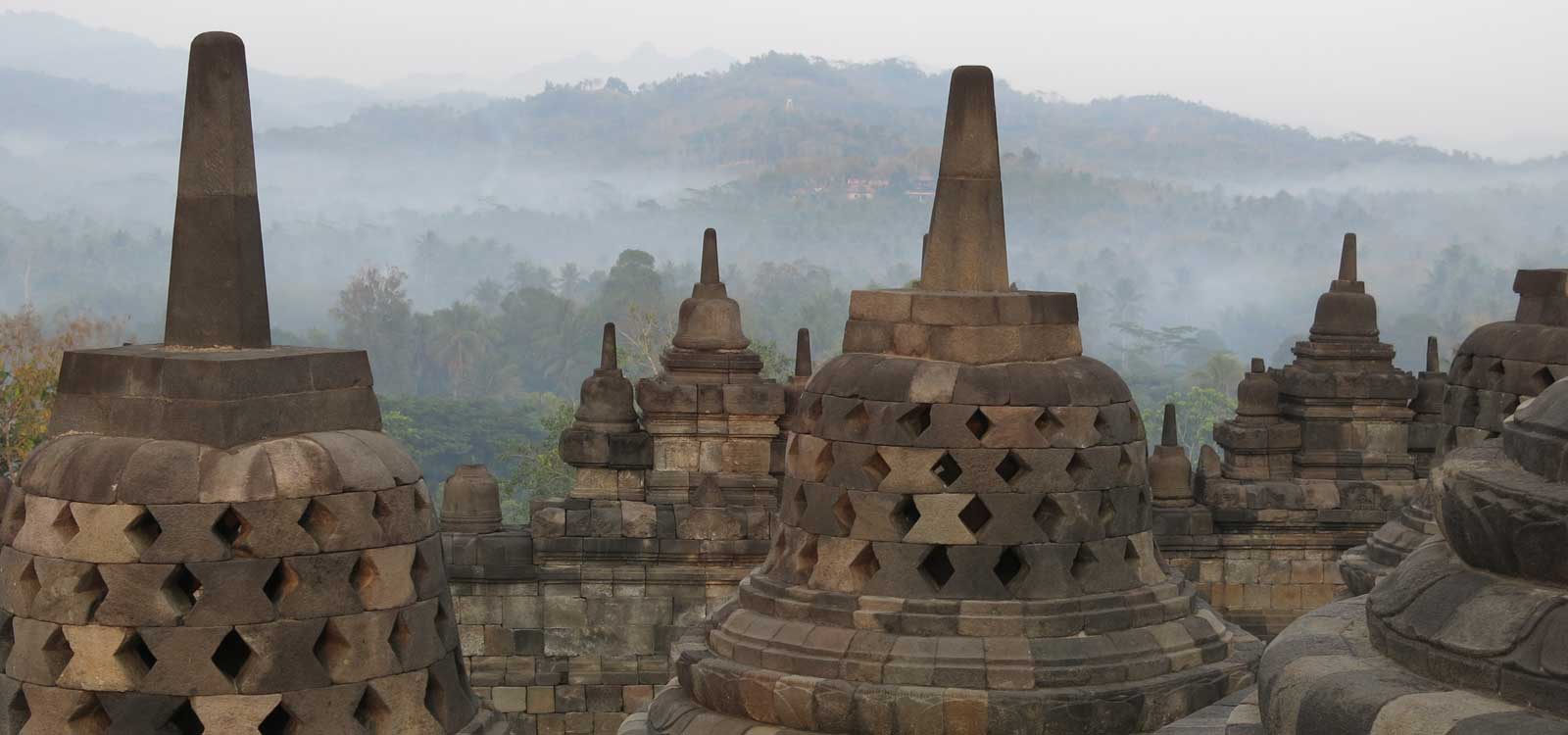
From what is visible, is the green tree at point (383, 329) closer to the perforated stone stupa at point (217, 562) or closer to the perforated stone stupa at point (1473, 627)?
the perforated stone stupa at point (217, 562)

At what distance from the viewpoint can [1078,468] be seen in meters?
9.15

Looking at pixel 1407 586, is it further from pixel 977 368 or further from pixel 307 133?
pixel 307 133

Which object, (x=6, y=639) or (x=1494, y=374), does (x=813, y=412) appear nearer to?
(x=6, y=639)

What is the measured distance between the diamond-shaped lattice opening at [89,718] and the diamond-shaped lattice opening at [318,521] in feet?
3.13

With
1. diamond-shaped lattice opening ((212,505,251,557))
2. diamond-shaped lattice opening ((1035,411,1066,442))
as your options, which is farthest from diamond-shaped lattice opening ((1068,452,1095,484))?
diamond-shaped lattice opening ((212,505,251,557))

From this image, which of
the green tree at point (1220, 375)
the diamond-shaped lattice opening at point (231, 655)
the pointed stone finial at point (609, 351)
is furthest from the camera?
the green tree at point (1220, 375)

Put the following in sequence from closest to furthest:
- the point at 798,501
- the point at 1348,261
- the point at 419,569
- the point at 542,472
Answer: the point at 419,569 < the point at 798,501 < the point at 1348,261 < the point at 542,472

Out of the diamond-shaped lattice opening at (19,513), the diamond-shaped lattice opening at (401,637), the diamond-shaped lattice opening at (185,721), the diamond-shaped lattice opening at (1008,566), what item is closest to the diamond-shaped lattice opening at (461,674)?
the diamond-shaped lattice opening at (401,637)

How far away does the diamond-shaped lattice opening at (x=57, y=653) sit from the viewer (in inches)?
292

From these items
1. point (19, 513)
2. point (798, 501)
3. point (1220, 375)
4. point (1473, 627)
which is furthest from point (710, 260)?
point (1220, 375)

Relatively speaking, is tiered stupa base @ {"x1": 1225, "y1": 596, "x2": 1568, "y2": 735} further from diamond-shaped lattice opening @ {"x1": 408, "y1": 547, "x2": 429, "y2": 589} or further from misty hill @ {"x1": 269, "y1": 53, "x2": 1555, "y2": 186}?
misty hill @ {"x1": 269, "y1": 53, "x2": 1555, "y2": 186}

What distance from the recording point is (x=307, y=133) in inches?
6230

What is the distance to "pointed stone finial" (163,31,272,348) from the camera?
26.3 ft

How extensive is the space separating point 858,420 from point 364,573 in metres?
2.57
